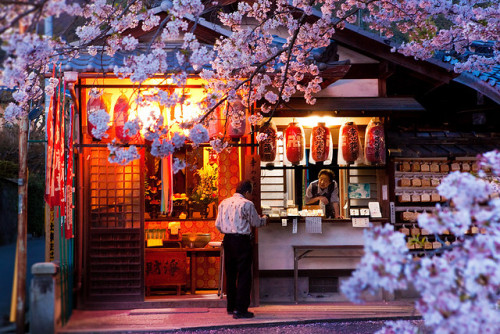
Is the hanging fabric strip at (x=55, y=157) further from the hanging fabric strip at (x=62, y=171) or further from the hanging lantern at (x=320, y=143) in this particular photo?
the hanging lantern at (x=320, y=143)

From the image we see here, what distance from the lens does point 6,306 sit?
880cm

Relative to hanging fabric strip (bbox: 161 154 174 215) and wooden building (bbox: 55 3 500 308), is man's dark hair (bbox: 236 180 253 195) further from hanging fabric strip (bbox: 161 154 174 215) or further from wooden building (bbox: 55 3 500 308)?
hanging fabric strip (bbox: 161 154 174 215)

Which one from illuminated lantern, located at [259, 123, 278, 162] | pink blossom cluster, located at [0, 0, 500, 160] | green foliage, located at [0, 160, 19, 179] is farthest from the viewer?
green foliage, located at [0, 160, 19, 179]

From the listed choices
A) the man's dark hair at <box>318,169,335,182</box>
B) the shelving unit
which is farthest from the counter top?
the man's dark hair at <box>318,169,335,182</box>

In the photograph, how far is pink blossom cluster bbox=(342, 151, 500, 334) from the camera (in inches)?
167

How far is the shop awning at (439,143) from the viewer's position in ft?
42.5

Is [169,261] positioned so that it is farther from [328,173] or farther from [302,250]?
[328,173]

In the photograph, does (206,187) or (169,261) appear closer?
(169,261)

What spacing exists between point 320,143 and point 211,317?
4.08m

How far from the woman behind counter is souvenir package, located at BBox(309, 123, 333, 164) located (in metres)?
0.52

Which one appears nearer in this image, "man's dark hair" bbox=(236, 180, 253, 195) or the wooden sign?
"man's dark hair" bbox=(236, 180, 253, 195)

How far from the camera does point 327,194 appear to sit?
12.9m

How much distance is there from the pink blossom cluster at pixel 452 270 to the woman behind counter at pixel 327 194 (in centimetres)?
823

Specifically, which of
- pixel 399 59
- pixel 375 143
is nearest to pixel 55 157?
pixel 375 143
